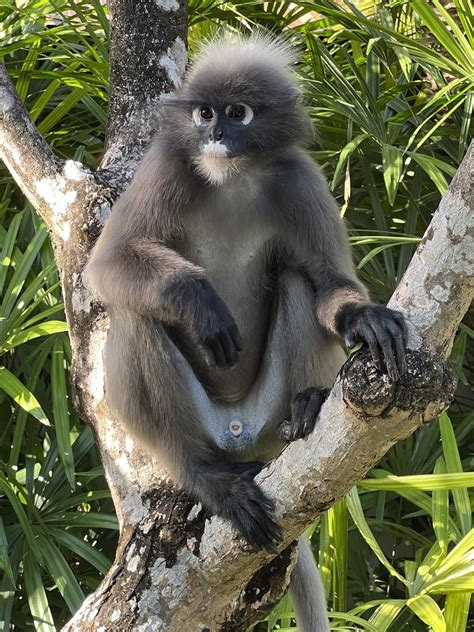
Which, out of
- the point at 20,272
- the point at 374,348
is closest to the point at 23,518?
the point at 20,272

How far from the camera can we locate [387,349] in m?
1.46

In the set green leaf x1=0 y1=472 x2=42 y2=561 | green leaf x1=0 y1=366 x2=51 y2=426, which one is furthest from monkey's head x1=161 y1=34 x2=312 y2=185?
green leaf x1=0 y1=472 x2=42 y2=561

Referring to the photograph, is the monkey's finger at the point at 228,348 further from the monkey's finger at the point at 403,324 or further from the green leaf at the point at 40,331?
the green leaf at the point at 40,331

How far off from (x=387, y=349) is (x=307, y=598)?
2.78 ft

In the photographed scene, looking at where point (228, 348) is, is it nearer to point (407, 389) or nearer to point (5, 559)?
point (407, 389)

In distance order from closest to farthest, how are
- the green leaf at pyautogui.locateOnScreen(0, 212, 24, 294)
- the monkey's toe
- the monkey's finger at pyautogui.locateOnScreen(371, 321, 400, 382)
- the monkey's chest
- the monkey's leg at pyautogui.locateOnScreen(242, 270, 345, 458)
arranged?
the monkey's finger at pyautogui.locateOnScreen(371, 321, 400, 382) < the monkey's toe < the monkey's leg at pyautogui.locateOnScreen(242, 270, 345, 458) < the monkey's chest < the green leaf at pyautogui.locateOnScreen(0, 212, 24, 294)

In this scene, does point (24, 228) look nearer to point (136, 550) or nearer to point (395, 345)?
point (136, 550)

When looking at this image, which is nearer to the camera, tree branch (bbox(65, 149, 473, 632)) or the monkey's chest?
tree branch (bbox(65, 149, 473, 632))

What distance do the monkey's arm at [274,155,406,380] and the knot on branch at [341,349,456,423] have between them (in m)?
0.31

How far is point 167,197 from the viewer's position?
2156mm

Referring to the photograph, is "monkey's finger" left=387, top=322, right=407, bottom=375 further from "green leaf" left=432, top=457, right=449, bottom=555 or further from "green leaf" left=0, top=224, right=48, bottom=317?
"green leaf" left=0, top=224, right=48, bottom=317

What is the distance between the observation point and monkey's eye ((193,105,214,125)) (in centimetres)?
216

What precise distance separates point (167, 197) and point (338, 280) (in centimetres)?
41

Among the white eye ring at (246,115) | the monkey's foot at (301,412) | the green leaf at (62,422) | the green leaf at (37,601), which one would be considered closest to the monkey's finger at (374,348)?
the monkey's foot at (301,412)
